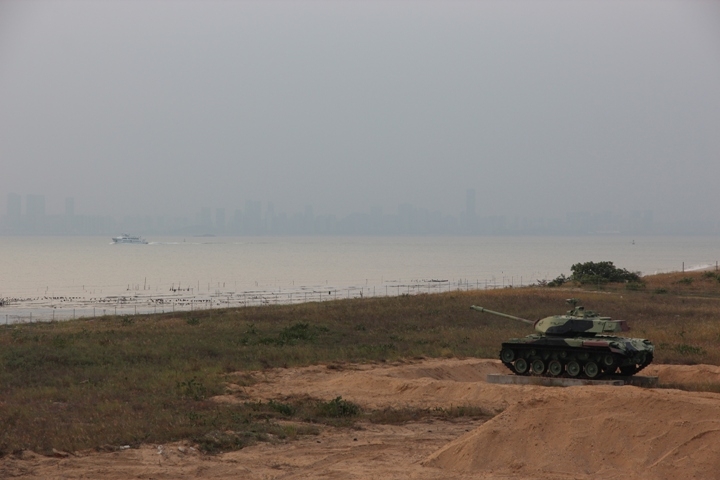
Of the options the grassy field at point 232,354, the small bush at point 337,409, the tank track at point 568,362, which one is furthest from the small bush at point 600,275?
the small bush at point 337,409

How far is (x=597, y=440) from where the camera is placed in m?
12.9

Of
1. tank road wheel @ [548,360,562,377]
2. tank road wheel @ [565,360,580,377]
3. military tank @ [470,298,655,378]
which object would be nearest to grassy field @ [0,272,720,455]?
military tank @ [470,298,655,378]

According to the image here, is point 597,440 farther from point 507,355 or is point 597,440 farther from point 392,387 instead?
point 507,355

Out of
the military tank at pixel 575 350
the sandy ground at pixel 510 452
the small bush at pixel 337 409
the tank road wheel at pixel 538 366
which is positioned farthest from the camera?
the tank road wheel at pixel 538 366

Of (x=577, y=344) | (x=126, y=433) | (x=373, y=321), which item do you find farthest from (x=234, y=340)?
(x=126, y=433)

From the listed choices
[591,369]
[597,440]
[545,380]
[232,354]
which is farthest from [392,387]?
[597,440]

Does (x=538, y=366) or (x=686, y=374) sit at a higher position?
(x=538, y=366)

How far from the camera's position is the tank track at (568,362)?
74.6ft

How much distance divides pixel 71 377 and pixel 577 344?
13.3 metres

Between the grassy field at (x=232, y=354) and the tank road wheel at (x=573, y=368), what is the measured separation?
375cm

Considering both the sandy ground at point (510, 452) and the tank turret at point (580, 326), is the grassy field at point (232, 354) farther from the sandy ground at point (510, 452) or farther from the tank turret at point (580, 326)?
the tank turret at point (580, 326)

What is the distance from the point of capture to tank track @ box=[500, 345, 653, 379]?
22734 mm

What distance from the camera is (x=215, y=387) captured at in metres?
20.0

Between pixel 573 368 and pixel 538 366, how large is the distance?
3.24ft
